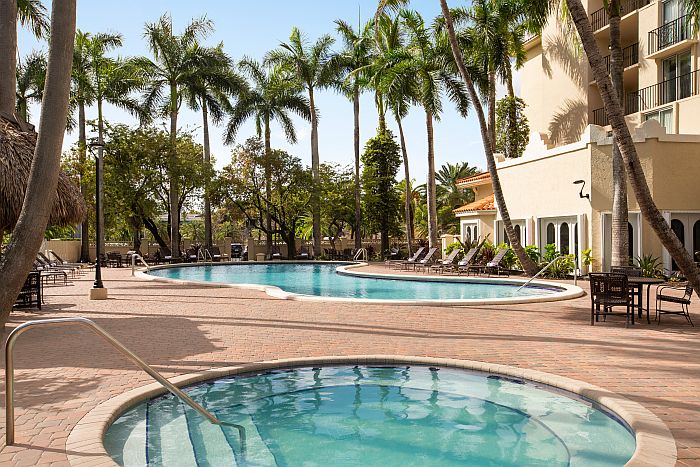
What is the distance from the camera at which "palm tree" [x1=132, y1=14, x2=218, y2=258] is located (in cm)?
3508

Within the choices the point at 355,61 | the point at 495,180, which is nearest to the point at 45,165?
the point at 495,180

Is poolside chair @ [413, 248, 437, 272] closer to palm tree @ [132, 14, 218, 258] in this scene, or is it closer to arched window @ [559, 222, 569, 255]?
arched window @ [559, 222, 569, 255]

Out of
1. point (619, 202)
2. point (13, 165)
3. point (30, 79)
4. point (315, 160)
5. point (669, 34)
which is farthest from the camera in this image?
point (315, 160)

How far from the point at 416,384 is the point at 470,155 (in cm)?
5732

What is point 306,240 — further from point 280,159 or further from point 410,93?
point 410,93

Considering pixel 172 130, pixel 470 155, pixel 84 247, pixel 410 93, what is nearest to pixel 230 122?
pixel 172 130

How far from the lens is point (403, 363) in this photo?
294 inches

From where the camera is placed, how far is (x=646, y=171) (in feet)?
62.3

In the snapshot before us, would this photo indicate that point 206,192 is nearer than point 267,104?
Yes

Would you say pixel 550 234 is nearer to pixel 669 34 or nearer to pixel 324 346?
pixel 669 34

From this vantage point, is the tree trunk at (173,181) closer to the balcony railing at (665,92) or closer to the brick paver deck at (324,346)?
the brick paver deck at (324,346)

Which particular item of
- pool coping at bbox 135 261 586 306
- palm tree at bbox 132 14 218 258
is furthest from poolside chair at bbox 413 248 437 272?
palm tree at bbox 132 14 218 258

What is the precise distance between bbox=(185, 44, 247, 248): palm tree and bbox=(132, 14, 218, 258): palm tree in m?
0.38

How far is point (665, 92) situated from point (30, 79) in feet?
116
